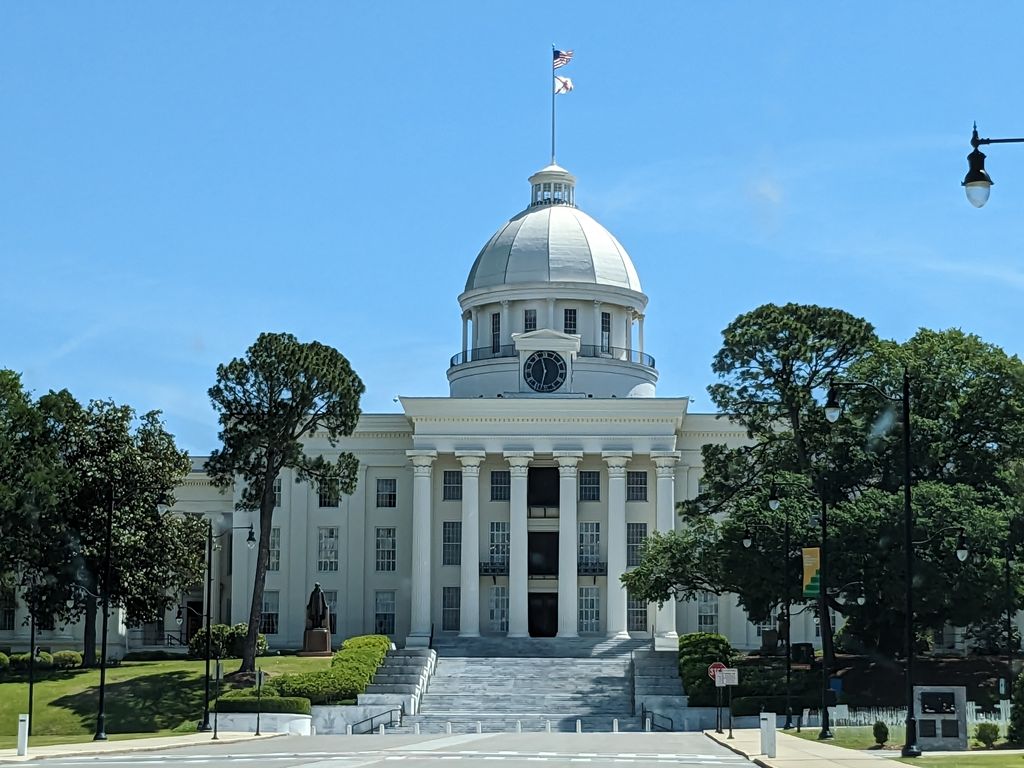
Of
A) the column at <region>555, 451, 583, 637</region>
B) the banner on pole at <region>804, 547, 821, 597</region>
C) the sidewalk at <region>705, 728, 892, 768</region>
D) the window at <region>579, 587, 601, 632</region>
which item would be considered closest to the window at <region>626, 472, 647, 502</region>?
the column at <region>555, 451, 583, 637</region>

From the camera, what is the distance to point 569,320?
3661 inches

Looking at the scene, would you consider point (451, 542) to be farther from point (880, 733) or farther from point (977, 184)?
point (977, 184)

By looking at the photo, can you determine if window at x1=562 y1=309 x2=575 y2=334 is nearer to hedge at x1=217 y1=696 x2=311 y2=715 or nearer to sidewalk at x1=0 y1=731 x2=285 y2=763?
hedge at x1=217 y1=696 x2=311 y2=715

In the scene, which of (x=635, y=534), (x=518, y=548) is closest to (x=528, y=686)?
(x=518, y=548)

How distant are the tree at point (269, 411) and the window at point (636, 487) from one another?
2042 centimetres

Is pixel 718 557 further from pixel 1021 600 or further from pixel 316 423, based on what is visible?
pixel 316 423

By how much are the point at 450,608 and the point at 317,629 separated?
1138 centimetres

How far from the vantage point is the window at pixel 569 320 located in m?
92.9

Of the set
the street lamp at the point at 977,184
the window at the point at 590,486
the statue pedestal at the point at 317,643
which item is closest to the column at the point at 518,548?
the window at the point at 590,486

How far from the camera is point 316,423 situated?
71.0 metres

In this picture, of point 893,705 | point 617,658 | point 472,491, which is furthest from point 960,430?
point 472,491

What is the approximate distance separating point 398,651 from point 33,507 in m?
17.8

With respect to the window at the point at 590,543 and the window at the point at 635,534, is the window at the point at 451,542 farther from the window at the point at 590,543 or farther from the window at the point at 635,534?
the window at the point at 635,534

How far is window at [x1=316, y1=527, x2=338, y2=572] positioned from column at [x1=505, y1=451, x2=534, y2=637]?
983 cm
